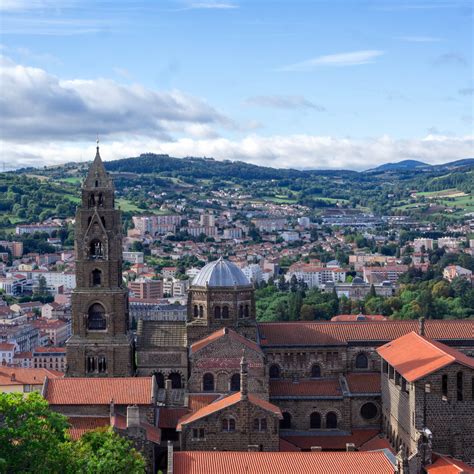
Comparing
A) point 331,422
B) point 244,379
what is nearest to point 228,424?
point 244,379

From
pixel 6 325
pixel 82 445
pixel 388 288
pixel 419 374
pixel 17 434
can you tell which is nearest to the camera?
pixel 17 434

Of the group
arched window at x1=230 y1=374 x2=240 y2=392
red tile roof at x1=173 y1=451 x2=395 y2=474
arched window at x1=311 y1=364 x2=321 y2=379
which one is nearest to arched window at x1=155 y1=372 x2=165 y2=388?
arched window at x1=230 y1=374 x2=240 y2=392

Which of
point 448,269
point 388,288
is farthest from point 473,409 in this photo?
point 448,269

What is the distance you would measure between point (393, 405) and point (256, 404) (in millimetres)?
7485

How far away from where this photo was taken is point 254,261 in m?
196

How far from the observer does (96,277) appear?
177 feet

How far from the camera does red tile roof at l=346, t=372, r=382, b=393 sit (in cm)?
5212

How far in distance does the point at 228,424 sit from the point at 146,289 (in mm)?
110509

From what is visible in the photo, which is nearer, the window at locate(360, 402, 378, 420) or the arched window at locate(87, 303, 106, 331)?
the window at locate(360, 402, 378, 420)

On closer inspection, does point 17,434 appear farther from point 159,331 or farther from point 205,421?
point 159,331

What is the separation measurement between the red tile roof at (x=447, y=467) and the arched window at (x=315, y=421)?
10.4 m

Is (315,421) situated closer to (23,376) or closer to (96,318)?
(96,318)

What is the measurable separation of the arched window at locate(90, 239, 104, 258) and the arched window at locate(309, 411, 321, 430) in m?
15.0

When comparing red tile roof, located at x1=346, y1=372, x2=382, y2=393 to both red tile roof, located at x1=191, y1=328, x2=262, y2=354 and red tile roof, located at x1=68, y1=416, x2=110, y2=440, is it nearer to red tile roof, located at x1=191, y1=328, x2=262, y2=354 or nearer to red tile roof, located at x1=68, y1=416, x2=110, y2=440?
red tile roof, located at x1=191, y1=328, x2=262, y2=354
